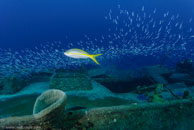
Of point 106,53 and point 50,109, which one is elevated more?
point 106,53

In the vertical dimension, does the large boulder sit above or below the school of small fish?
below

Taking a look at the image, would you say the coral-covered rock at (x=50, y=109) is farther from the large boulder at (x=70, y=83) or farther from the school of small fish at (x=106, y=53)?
the school of small fish at (x=106, y=53)

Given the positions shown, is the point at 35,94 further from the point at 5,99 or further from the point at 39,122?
the point at 39,122

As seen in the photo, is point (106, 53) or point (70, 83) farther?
point (106, 53)

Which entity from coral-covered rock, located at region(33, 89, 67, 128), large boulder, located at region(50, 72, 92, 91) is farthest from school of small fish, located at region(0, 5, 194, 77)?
coral-covered rock, located at region(33, 89, 67, 128)

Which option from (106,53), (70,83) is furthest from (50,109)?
(106,53)

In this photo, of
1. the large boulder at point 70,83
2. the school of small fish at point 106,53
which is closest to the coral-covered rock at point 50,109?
the large boulder at point 70,83

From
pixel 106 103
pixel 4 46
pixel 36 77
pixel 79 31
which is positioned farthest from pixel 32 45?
pixel 106 103

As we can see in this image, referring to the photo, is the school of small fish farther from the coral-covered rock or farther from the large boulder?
the coral-covered rock

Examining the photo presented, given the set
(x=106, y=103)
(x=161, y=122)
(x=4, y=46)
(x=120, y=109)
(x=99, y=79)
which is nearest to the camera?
(x=120, y=109)

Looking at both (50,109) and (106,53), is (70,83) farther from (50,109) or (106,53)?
(106,53)

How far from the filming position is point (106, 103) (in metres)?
4.83

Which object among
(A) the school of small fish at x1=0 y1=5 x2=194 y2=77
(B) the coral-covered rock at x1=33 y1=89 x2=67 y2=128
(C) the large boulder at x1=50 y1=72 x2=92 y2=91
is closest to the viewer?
(B) the coral-covered rock at x1=33 y1=89 x2=67 y2=128

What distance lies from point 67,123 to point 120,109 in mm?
1134
